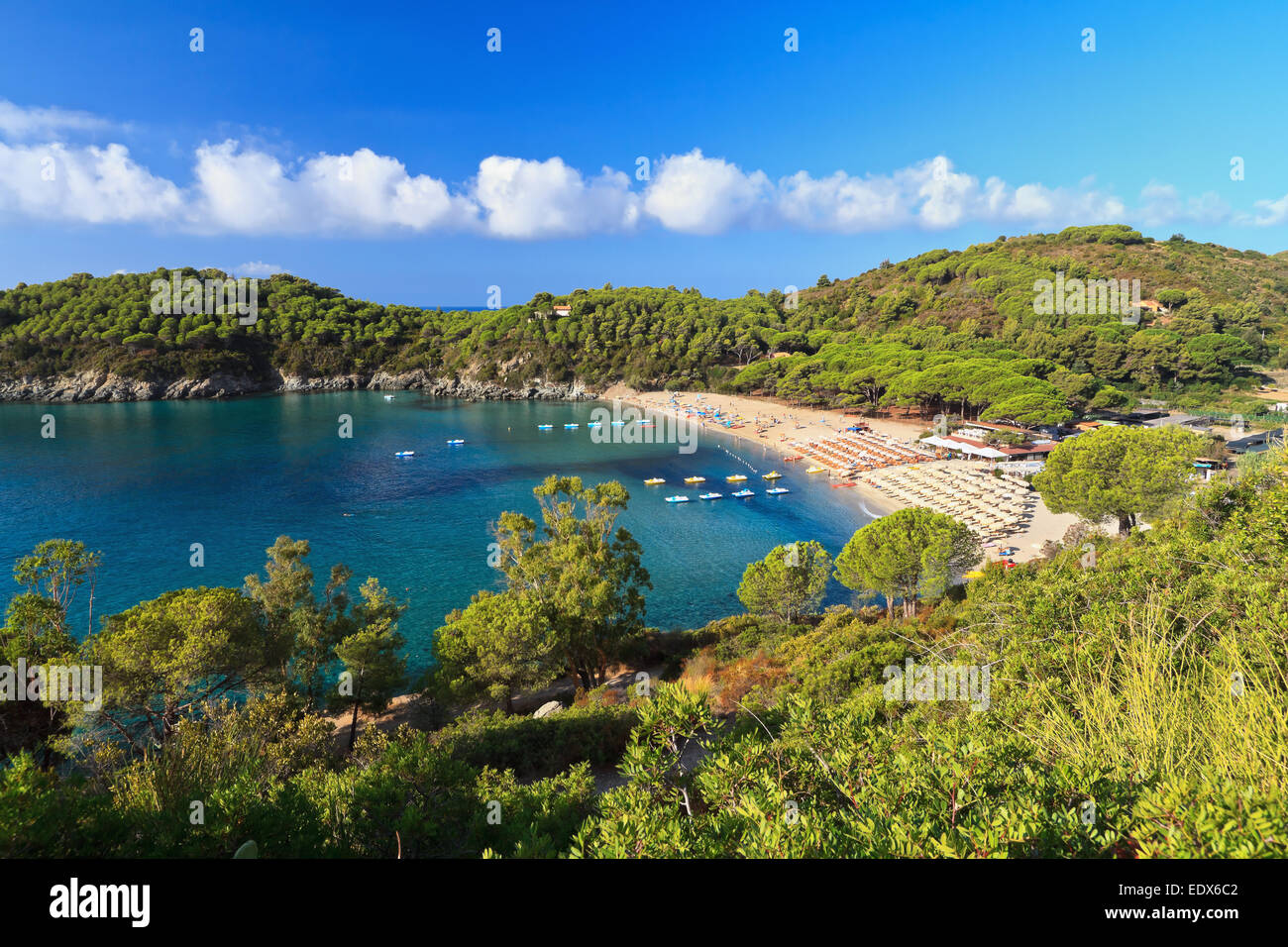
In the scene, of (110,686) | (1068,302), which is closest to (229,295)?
(110,686)

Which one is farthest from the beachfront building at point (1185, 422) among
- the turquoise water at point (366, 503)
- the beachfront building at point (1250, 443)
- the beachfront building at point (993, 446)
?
the turquoise water at point (366, 503)

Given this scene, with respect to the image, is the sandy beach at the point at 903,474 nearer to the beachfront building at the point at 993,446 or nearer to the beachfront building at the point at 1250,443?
the beachfront building at the point at 993,446

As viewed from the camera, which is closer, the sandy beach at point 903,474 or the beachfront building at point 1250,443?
the sandy beach at point 903,474

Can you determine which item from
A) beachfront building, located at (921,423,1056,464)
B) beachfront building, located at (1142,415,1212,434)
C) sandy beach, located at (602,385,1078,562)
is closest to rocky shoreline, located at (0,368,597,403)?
sandy beach, located at (602,385,1078,562)

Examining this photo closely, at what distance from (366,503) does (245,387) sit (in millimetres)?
63819

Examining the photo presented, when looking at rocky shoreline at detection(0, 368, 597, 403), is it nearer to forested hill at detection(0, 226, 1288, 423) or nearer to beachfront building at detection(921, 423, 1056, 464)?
forested hill at detection(0, 226, 1288, 423)

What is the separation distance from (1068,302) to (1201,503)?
7589 cm

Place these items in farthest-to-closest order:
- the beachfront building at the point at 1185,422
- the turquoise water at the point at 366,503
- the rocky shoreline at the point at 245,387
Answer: the rocky shoreline at the point at 245,387
the beachfront building at the point at 1185,422
the turquoise water at the point at 366,503

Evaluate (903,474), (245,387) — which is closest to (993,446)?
(903,474)

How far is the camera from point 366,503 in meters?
38.6

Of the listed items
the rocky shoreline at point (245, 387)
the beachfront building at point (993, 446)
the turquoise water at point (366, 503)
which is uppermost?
the rocky shoreline at point (245, 387)

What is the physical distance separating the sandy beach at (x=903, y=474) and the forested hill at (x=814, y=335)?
4.73 meters

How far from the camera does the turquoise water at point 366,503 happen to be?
27.0 meters
